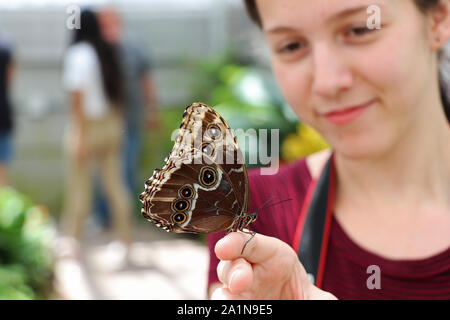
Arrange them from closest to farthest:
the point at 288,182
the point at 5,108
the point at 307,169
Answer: the point at 288,182 < the point at 307,169 < the point at 5,108

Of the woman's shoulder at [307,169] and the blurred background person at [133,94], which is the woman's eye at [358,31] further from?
the blurred background person at [133,94]

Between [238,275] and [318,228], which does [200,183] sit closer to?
[238,275]

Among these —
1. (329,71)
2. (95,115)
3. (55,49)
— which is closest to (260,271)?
(329,71)

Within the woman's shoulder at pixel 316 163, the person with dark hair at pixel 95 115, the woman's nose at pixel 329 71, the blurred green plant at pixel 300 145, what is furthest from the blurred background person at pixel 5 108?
the woman's nose at pixel 329 71

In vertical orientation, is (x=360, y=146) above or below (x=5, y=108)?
below

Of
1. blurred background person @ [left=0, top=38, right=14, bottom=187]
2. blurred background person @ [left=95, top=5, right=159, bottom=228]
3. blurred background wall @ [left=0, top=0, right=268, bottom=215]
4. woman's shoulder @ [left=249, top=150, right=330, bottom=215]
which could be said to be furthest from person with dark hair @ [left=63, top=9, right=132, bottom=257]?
blurred background wall @ [left=0, top=0, right=268, bottom=215]
